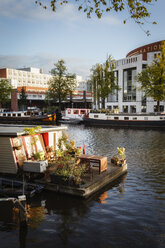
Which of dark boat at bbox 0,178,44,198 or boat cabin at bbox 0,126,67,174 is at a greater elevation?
boat cabin at bbox 0,126,67,174

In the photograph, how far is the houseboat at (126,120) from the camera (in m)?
41.4

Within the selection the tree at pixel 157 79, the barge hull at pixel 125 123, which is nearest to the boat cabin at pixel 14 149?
the barge hull at pixel 125 123

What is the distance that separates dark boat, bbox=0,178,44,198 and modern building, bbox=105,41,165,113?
5285 centimetres

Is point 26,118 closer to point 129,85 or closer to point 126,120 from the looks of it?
point 126,120

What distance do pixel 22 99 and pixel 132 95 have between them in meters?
47.1

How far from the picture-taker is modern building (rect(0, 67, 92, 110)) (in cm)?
9626

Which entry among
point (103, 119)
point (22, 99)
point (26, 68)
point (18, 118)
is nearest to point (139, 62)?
point (103, 119)

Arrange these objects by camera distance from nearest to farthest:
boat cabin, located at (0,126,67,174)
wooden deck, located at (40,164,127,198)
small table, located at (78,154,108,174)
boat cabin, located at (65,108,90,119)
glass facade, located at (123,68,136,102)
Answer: wooden deck, located at (40,164,127,198) < boat cabin, located at (0,126,67,174) < small table, located at (78,154,108,174) < boat cabin, located at (65,108,90,119) < glass facade, located at (123,68,136,102)

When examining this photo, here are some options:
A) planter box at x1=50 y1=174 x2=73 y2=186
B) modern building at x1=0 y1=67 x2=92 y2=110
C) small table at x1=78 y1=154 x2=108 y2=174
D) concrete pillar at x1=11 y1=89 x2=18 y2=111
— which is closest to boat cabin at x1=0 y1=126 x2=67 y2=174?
planter box at x1=50 y1=174 x2=73 y2=186

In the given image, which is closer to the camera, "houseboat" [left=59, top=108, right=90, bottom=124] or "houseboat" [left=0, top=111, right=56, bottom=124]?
"houseboat" [left=59, top=108, right=90, bottom=124]

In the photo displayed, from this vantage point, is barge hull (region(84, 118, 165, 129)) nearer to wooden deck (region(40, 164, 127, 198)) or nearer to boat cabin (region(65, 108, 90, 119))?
boat cabin (region(65, 108, 90, 119))

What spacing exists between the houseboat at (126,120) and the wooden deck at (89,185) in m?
30.7

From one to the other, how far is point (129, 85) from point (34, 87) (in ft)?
181

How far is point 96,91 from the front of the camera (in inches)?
2258
